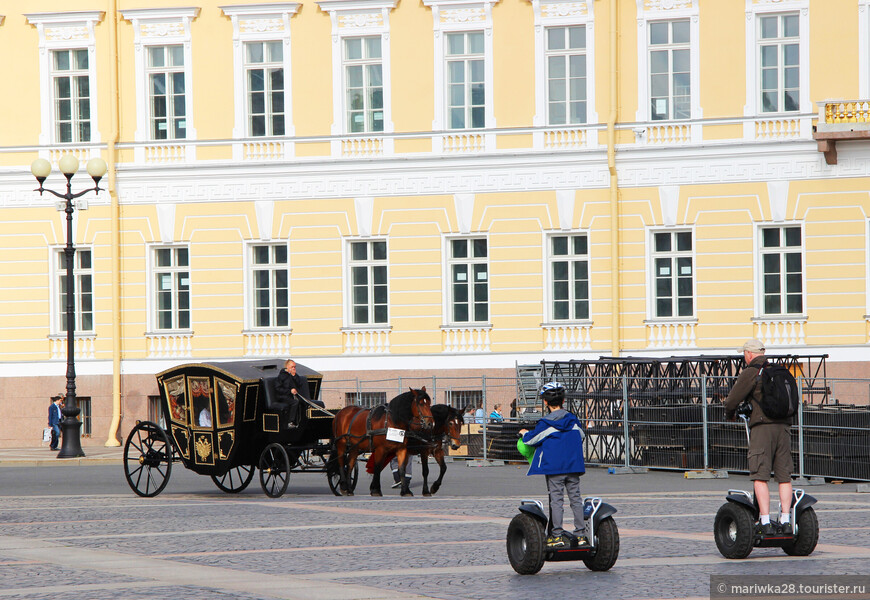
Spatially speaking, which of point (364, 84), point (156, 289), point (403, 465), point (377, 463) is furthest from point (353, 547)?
point (156, 289)

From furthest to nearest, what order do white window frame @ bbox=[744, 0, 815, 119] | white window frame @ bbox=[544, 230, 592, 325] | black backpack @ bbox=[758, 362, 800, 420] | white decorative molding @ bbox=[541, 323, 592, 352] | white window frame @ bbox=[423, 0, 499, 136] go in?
white window frame @ bbox=[423, 0, 499, 136], white window frame @ bbox=[544, 230, 592, 325], white decorative molding @ bbox=[541, 323, 592, 352], white window frame @ bbox=[744, 0, 815, 119], black backpack @ bbox=[758, 362, 800, 420]

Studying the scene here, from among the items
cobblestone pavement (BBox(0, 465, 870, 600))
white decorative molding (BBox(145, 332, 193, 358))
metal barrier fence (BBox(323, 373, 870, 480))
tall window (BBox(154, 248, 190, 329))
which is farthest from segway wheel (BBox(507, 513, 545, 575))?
tall window (BBox(154, 248, 190, 329))

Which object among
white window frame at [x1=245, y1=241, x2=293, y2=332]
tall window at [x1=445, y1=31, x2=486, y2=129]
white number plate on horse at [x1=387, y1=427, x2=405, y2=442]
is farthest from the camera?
white window frame at [x1=245, y1=241, x2=293, y2=332]

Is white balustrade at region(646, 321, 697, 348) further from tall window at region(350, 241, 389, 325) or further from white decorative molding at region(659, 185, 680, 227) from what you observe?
tall window at region(350, 241, 389, 325)

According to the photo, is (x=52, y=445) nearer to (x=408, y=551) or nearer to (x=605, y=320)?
(x=605, y=320)

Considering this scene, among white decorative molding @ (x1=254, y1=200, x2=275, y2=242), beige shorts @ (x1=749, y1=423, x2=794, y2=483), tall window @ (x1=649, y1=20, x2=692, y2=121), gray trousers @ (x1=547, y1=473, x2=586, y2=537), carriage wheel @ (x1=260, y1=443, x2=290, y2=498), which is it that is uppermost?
tall window @ (x1=649, y1=20, x2=692, y2=121)

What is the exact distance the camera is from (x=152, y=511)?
61.7 ft

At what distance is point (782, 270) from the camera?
33781mm

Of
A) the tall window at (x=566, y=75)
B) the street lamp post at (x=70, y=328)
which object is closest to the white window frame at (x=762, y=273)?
the tall window at (x=566, y=75)

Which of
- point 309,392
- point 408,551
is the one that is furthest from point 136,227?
point 408,551

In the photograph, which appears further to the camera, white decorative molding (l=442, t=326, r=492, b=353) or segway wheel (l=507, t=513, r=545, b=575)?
white decorative molding (l=442, t=326, r=492, b=353)

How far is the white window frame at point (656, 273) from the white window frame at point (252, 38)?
9.53 m

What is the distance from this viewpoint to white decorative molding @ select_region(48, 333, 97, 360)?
36.7 meters

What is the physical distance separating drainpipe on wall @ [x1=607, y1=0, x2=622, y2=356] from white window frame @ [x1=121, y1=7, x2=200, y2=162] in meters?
10.7
